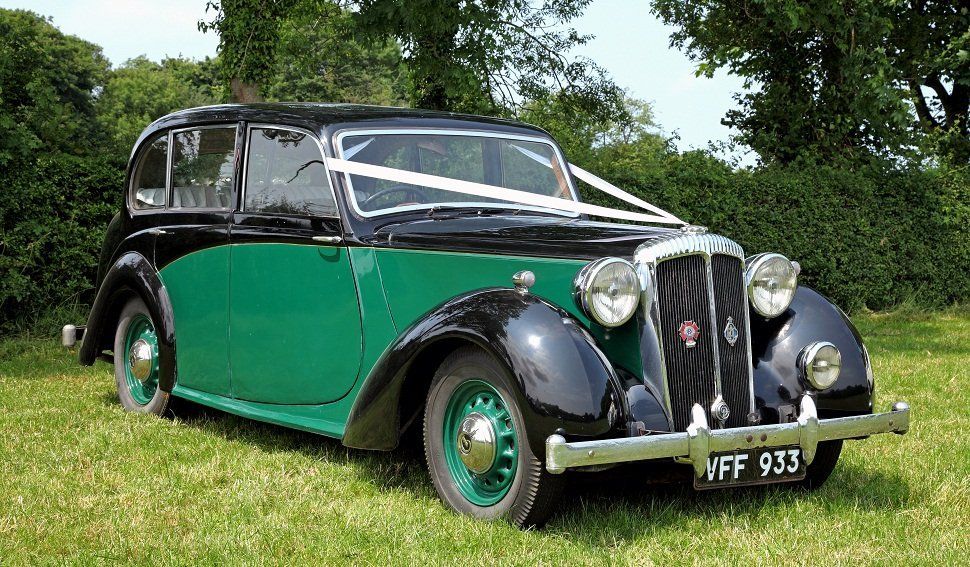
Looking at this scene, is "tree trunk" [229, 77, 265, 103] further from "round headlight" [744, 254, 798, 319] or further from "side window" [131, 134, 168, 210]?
"round headlight" [744, 254, 798, 319]

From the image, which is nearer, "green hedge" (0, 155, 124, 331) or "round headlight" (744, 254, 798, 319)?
"round headlight" (744, 254, 798, 319)

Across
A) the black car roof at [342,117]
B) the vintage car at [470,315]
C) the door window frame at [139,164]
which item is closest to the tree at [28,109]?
the door window frame at [139,164]

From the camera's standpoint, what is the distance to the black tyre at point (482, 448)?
3.72m

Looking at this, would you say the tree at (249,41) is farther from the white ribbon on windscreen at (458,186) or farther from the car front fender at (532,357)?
the car front fender at (532,357)

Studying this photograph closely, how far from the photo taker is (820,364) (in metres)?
4.22

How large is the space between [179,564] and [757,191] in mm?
11081

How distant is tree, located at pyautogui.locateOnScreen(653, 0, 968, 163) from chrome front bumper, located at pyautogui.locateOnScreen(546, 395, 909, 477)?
9694 mm

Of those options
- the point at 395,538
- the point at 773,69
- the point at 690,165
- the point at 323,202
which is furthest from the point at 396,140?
the point at 773,69

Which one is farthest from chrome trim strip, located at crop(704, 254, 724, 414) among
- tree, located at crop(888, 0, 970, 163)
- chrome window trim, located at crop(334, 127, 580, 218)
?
tree, located at crop(888, 0, 970, 163)

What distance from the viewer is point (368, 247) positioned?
15.0 feet

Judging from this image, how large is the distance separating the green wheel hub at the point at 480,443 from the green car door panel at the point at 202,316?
178 cm

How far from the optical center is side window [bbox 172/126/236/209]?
5.45m

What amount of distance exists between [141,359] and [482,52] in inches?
300

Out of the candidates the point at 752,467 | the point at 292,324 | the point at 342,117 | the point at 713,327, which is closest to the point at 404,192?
the point at 342,117
